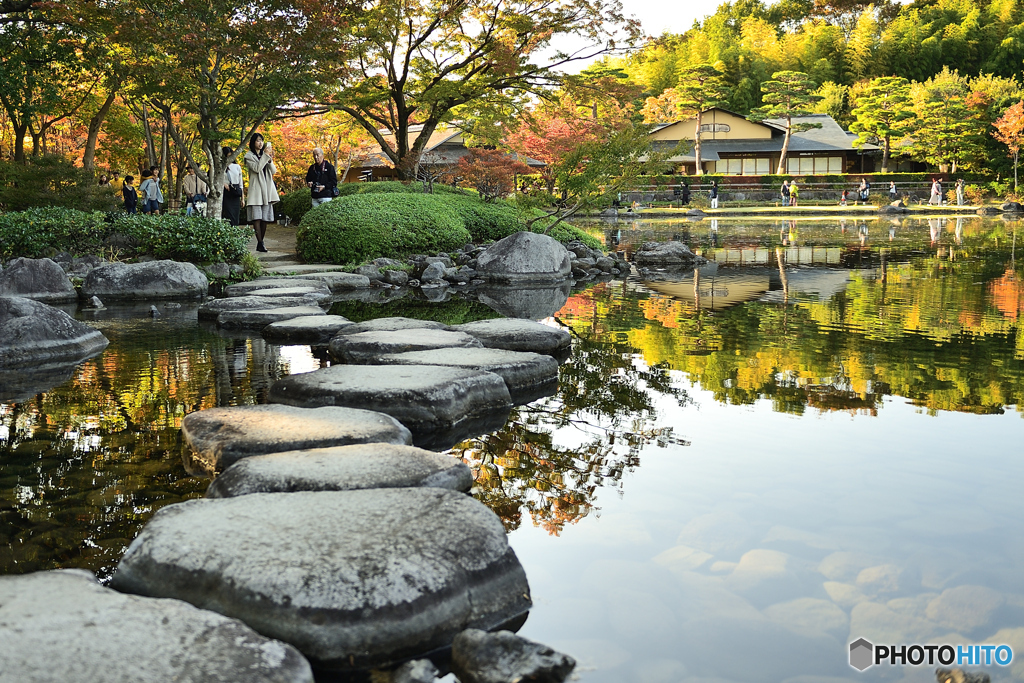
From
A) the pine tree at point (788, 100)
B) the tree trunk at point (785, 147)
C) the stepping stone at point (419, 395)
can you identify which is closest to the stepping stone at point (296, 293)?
the stepping stone at point (419, 395)

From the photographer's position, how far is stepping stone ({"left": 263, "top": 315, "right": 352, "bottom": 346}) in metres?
6.07

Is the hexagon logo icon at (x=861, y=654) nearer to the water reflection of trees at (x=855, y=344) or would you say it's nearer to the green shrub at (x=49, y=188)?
the water reflection of trees at (x=855, y=344)

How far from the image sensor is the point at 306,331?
6090 millimetres

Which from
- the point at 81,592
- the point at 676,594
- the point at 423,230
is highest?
the point at 423,230

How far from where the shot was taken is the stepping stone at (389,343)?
4.93 metres

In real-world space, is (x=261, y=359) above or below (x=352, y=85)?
below

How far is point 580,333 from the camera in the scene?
6.91 m

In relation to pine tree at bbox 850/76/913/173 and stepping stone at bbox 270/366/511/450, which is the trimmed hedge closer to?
stepping stone at bbox 270/366/511/450

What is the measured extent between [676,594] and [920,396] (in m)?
2.74

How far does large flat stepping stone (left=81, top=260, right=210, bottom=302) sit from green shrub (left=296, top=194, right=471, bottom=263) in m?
3.01

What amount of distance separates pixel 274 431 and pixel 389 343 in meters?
1.81

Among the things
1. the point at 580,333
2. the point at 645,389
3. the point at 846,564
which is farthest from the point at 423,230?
the point at 846,564

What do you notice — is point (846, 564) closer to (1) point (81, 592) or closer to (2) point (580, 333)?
(1) point (81, 592)

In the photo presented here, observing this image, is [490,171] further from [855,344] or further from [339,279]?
[855,344]
